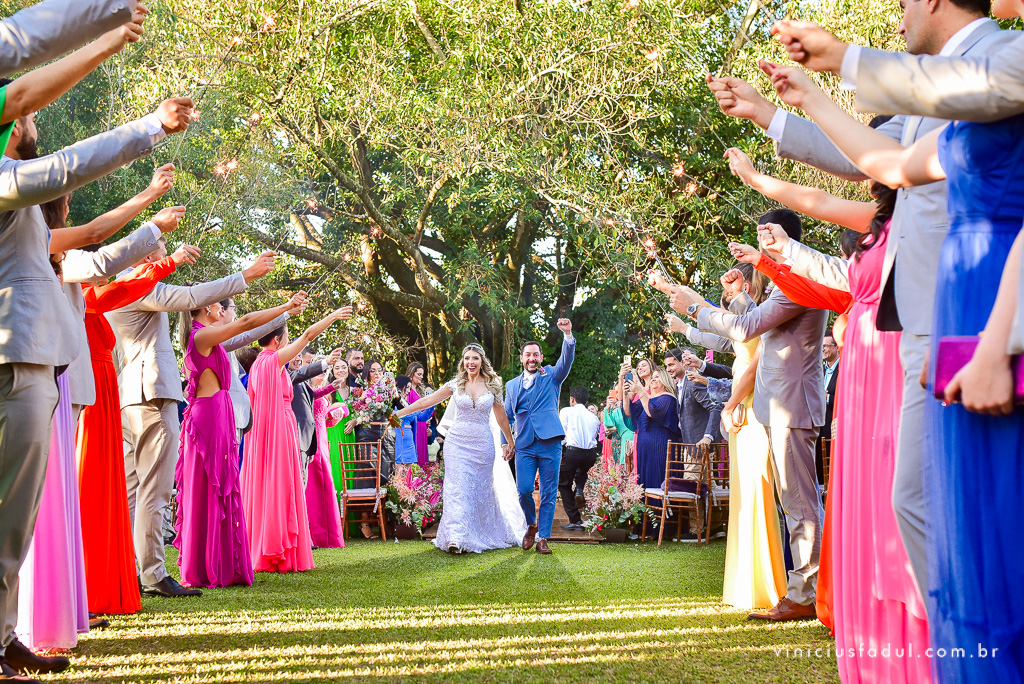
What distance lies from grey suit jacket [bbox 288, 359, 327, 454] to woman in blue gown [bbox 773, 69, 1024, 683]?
807 centimetres

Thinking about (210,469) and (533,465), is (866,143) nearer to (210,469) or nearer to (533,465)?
(210,469)

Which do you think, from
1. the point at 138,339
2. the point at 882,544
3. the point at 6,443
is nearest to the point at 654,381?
the point at 138,339

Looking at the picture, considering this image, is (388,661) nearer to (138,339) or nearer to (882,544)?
(882,544)

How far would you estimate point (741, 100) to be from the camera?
2.95m

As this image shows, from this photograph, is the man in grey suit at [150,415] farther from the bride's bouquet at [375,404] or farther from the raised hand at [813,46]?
the bride's bouquet at [375,404]

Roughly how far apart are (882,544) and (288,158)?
16.8 m

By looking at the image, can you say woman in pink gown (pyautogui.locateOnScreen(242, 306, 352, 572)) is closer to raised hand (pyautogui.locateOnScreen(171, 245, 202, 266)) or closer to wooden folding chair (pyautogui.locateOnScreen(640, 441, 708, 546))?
raised hand (pyautogui.locateOnScreen(171, 245, 202, 266))

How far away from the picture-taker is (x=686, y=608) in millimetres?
5590

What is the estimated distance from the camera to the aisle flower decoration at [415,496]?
11.4m

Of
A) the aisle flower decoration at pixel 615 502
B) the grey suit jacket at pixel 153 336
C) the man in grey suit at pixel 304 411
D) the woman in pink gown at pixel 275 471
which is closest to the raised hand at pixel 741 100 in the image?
the grey suit jacket at pixel 153 336

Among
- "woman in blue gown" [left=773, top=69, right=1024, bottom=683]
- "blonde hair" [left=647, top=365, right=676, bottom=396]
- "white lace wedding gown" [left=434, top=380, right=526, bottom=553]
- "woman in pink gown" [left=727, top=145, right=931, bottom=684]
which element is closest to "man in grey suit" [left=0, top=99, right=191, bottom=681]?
"woman in pink gown" [left=727, top=145, right=931, bottom=684]

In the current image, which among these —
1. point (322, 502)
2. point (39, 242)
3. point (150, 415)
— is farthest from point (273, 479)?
point (39, 242)

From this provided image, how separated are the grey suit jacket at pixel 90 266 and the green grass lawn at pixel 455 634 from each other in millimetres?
1378

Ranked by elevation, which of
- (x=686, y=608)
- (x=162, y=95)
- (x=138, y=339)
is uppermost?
(x=162, y=95)
